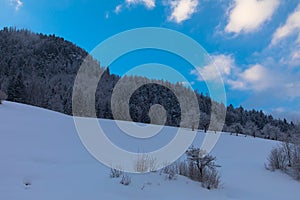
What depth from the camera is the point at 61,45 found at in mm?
109875

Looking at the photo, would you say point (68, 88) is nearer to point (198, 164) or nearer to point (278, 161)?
point (278, 161)

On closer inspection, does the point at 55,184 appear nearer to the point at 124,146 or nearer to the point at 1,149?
the point at 1,149

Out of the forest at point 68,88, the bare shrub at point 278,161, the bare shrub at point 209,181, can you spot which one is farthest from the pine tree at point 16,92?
the bare shrub at point 209,181

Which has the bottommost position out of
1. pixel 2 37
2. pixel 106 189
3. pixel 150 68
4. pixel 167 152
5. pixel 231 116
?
pixel 106 189

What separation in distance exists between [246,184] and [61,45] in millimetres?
112085

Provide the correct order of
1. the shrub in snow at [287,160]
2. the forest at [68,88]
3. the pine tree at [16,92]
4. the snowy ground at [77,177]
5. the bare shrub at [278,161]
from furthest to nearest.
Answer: the forest at [68,88], the pine tree at [16,92], the bare shrub at [278,161], the shrub in snow at [287,160], the snowy ground at [77,177]

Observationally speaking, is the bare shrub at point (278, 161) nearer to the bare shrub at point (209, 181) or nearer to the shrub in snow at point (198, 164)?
the shrub in snow at point (198, 164)

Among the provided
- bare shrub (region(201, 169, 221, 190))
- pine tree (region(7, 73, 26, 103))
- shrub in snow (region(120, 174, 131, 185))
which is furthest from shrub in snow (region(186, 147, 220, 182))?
pine tree (region(7, 73, 26, 103))

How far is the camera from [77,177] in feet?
18.6

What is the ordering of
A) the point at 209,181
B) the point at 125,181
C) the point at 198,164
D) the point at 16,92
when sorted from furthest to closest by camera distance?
the point at 16,92
the point at 198,164
the point at 209,181
the point at 125,181

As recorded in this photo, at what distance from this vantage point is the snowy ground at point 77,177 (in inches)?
187

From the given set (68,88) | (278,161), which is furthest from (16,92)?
(278,161)

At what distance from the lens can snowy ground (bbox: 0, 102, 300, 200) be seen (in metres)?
4.76

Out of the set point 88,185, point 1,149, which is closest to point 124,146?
point 1,149
